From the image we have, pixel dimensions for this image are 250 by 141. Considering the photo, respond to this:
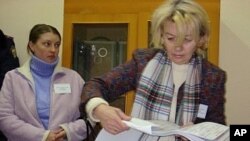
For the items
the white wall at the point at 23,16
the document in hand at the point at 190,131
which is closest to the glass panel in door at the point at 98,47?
the white wall at the point at 23,16

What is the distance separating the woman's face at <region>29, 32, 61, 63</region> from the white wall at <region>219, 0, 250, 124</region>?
1.09 metres

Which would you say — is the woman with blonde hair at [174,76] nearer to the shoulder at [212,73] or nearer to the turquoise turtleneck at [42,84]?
the shoulder at [212,73]

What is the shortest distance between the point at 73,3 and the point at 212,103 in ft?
5.51

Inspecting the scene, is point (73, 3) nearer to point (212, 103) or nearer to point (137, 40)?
point (137, 40)

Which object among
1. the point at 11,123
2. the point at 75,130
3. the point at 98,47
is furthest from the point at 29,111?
the point at 98,47

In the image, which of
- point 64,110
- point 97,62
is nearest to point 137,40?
point 97,62

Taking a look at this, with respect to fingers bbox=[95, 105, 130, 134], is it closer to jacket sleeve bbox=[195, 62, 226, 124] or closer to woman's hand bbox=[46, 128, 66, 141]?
jacket sleeve bbox=[195, 62, 226, 124]

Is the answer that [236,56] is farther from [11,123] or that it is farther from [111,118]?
[111,118]

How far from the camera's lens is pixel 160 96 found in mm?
1199

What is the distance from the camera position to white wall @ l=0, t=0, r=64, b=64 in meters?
2.79

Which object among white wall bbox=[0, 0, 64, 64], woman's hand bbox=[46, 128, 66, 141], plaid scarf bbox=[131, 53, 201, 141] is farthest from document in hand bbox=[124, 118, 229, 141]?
white wall bbox=[0, 0, 64, 64]

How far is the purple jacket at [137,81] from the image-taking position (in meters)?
1.13

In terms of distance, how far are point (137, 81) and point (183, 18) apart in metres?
0.25

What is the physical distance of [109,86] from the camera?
1122mm
